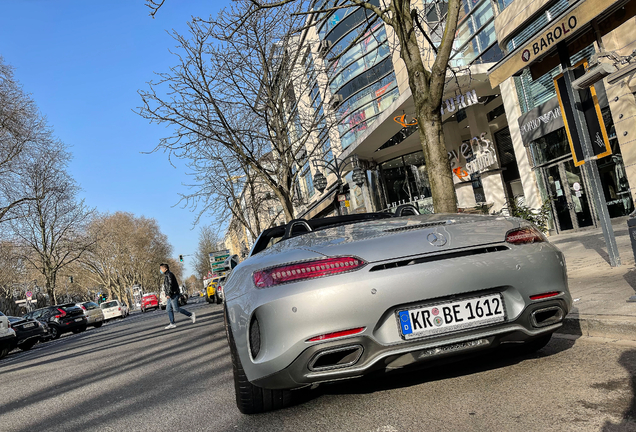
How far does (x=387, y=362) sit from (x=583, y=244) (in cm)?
942

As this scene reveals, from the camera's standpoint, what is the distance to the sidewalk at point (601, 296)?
12.8 ft

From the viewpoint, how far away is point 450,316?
2.84m

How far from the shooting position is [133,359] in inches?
325

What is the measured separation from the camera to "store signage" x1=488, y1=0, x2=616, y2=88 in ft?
20.3

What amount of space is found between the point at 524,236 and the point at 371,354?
47.2 inches

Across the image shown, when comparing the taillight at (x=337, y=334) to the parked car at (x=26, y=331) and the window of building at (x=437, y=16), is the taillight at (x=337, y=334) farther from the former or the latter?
the parked car at (x=26, y=331)

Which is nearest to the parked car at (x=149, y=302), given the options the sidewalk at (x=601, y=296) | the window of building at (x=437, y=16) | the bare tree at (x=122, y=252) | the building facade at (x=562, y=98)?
the bare tree at (x=122, y=252)

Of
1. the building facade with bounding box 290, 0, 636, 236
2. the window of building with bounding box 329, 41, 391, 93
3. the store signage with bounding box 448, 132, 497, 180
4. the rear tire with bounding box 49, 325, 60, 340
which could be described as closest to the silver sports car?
the building facade with bounding box 290, 0, 636, 236

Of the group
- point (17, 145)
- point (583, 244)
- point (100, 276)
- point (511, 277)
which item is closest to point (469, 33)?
point (583, 244)

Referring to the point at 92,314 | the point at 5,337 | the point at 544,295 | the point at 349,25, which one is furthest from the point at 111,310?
the point at 544,295

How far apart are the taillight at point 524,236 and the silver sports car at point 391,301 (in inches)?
0.4

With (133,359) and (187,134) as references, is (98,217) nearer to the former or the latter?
(187,134)

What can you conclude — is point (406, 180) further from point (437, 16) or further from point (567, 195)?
point (437, 16)

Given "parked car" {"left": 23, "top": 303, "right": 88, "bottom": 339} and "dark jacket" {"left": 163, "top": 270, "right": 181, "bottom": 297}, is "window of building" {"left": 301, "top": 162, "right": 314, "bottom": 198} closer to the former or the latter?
"parked car" {"left": 23, "top": 303, "right": 88, "bottom": 339}
